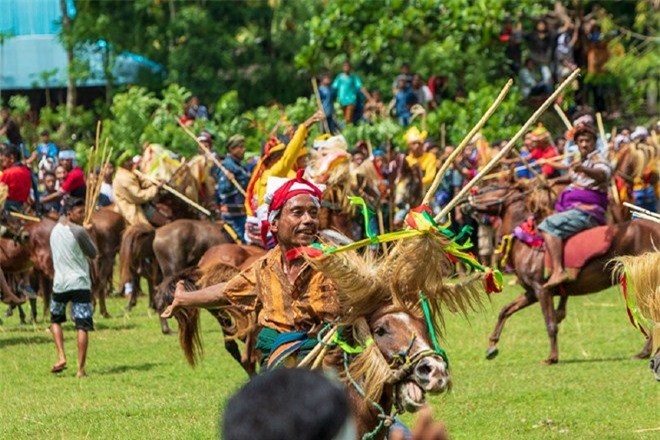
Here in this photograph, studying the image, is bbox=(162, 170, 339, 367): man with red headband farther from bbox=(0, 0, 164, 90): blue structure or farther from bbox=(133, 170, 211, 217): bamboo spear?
bbox=(0, 0, 164, 90): blue structure

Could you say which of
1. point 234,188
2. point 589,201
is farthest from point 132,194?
point 589,201

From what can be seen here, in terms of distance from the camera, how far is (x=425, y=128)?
26.5 m

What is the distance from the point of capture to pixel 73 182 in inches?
822

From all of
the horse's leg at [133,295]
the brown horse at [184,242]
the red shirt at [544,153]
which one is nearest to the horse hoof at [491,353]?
the brown horse at [184,242]

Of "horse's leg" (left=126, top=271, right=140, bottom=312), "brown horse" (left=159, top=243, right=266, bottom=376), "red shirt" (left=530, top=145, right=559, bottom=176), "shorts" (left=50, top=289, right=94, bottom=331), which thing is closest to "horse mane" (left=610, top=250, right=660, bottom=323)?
"brown horse" (left=159, top=243, right=266, bottom=376)

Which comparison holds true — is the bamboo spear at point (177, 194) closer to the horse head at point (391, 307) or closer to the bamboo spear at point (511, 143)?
the bamboo spear at point (511, 143)

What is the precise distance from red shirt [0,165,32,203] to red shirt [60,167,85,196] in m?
0.87

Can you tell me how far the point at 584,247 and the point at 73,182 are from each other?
824 centimetres

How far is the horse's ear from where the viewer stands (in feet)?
21.4

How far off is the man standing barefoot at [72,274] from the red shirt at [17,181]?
5.44 metres

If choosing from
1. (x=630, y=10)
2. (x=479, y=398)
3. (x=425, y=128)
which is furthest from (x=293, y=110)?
(x=479, y=398)

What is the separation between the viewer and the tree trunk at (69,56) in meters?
36.1

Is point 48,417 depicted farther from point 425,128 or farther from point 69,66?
point 69,66

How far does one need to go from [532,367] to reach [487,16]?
14.1 m
